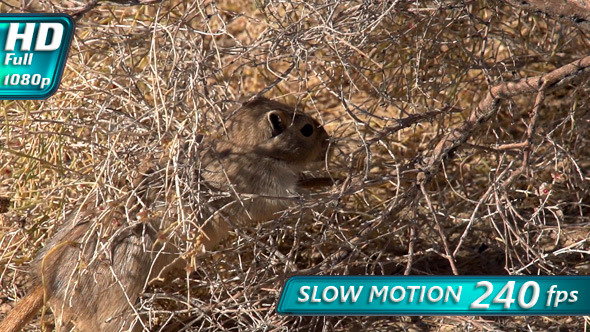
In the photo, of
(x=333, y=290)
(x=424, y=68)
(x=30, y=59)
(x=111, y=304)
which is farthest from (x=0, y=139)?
(x=424, y=68)

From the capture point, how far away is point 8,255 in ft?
15.9

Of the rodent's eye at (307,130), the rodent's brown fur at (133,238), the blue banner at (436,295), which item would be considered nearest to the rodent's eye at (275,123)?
the rodent's brown fur at (133,238)

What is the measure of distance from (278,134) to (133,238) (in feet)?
3.56

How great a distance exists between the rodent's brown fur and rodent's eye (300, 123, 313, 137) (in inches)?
5.9

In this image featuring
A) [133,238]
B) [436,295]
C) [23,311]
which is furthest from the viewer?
[133,238]

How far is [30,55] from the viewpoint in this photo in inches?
191

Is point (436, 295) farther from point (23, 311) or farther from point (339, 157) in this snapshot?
point (23, 311)

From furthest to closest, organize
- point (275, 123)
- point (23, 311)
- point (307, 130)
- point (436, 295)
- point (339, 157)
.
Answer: point (339, 157)
point (307, 130)
point (275, 123)
point (23, 311)
point (436, 295)


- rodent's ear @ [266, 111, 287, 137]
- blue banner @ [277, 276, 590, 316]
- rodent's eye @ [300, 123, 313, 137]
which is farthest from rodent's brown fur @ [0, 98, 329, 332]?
blue banner @ [277, 276, 590, 316]

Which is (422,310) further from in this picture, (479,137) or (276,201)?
(479,137)

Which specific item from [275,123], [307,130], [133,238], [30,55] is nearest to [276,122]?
[275,123]

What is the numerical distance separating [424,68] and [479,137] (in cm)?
60

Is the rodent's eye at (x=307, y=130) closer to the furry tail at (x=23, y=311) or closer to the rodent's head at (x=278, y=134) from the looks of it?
the rodent's head at (x=278, y=134)

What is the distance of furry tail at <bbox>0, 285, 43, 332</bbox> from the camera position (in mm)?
4195
